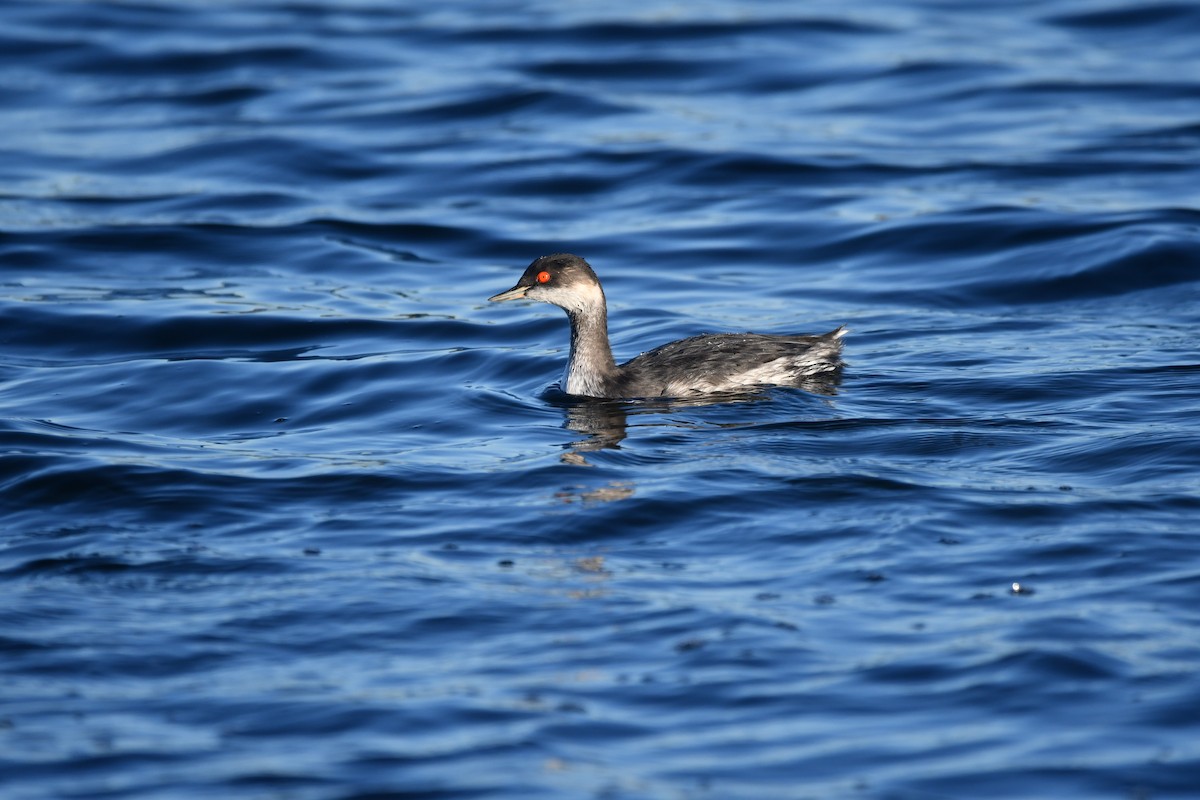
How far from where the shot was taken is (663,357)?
1218cm

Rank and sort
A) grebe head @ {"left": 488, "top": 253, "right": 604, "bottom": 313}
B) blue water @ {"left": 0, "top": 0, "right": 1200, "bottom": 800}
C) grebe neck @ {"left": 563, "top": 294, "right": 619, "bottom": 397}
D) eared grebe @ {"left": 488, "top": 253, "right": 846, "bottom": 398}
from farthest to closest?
grebe head @ {"left": 488, "top": 253, "right": 604, "bottom": 313}, grebe neck @ {"left": 563, "top": 294, "right": 619, "bottom": 397}, eared grebe @ {"left": 488, "top": 253, "right": 846, "bottom": 398}, blue water @ {"left": 0, "top": 0, "right": 1200, "bottom": 800}

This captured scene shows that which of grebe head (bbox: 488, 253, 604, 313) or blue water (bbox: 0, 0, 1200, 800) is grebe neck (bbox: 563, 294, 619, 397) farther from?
blue water (bbox: 0, 0, 1200, 800)

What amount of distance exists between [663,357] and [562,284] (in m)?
0.91

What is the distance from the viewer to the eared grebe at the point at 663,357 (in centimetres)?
1192

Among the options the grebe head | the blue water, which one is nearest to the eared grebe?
the grebe head

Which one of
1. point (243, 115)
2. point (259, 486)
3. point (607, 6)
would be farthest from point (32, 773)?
point (607, 6)

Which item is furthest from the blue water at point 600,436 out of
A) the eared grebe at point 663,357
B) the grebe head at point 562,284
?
the grebe head at point 562,284

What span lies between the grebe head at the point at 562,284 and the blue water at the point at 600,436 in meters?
0.78

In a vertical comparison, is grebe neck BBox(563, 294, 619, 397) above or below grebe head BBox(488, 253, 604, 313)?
below

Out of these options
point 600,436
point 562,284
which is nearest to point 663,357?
point 562,284

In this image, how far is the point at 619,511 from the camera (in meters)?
9.62

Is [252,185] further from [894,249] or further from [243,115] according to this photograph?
[894,249]

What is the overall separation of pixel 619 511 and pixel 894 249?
26.6 feet

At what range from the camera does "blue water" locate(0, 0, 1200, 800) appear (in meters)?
7.05
